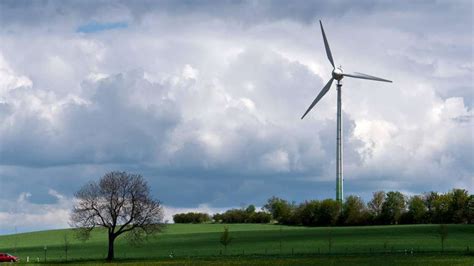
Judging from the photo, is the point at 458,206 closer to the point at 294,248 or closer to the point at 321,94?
the point at 321,94

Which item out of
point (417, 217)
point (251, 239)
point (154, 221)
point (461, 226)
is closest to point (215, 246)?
point (251, 239)

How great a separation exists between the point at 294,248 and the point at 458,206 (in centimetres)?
7118

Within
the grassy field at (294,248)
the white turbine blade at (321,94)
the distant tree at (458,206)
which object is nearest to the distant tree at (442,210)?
the distant tree at (458,206)

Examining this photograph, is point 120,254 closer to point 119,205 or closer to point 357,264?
point 119,205

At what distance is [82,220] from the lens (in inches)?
4712

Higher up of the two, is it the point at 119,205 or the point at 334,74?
the point at 334,74

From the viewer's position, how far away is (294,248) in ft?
444

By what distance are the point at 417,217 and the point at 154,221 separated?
9222 centimetres

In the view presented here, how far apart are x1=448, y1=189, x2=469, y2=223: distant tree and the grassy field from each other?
2012cm

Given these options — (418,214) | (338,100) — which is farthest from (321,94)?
(418,214)


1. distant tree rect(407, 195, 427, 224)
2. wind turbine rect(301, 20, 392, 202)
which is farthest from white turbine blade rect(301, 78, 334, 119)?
distant tree rect(407, 195, 427, 224)

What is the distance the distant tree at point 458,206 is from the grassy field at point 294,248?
66.0 feet

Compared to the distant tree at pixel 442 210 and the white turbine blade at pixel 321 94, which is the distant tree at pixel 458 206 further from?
the white turbine blade at pixel 321 94

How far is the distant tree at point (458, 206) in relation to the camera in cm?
19388
